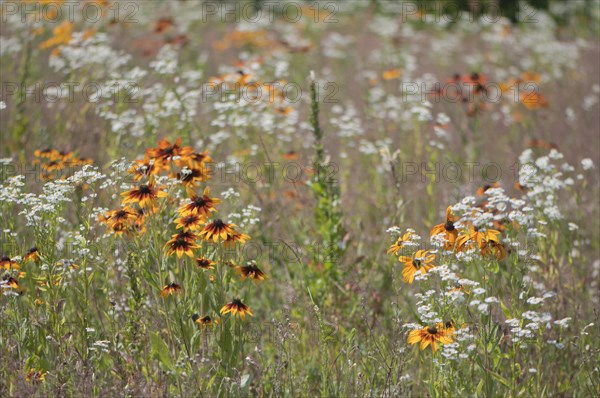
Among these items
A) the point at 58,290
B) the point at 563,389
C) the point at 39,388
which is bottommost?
the point at 563,389

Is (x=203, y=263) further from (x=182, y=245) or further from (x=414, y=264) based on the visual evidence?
(x=414, y=264)

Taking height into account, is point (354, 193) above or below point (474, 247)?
below

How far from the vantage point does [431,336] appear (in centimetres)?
276

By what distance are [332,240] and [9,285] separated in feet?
5.80

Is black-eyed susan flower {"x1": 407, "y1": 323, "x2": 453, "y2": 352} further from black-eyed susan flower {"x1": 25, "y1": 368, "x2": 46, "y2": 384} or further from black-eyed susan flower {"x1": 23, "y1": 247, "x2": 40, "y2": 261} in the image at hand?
black-eyed susan flower {"x1": 23, "y1": 247, "x2": 40, "y2": 261}

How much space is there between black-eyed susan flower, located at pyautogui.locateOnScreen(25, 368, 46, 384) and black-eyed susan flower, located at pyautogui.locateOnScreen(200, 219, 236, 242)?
85cm

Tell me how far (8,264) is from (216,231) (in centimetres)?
89

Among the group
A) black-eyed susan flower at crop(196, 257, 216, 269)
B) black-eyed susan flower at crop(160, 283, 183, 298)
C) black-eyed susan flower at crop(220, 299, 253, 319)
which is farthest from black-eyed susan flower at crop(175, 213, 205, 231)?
black-eyed susan flower at crop(220, 299, 253, 319)

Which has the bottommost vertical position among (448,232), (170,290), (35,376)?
(35,376)

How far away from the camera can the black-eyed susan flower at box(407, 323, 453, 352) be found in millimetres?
2711

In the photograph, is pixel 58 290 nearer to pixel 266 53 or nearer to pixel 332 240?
pixel 332 240

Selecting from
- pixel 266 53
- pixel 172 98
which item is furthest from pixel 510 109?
pixel 172 98

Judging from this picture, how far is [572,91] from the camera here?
27.5 feet

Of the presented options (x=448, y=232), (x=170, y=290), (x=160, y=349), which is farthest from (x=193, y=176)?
(x=448, y=232)
